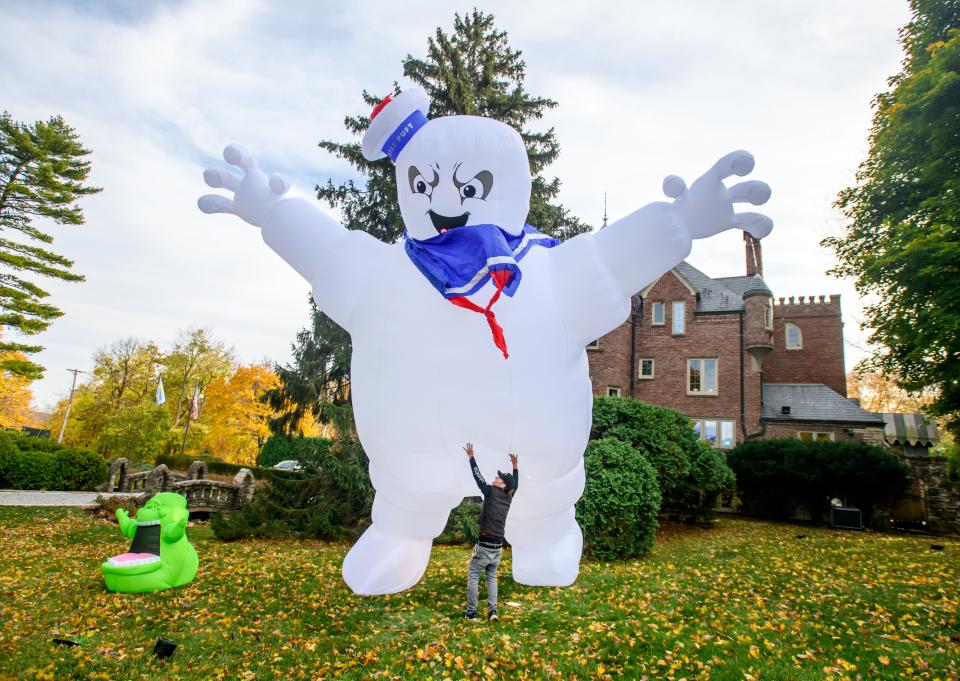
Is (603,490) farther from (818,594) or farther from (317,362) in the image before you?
(317,362)

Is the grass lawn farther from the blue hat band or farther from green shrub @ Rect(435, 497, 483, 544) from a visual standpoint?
the blue hat band

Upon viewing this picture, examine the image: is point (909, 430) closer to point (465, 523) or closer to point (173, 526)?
point (465, 523)

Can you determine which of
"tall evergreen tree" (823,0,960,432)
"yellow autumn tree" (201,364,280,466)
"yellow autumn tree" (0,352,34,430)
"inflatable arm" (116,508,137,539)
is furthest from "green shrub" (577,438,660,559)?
"yellow autumn tree" (0,352,34,430)

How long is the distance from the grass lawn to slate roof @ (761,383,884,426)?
11105 mm

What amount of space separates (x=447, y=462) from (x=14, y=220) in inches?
871

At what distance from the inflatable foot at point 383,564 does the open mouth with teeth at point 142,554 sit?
5571 millimetres

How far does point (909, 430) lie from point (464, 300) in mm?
28007

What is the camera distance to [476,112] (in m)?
10.6

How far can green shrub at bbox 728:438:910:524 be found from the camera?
15.8 m

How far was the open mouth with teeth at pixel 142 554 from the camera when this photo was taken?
275 inches

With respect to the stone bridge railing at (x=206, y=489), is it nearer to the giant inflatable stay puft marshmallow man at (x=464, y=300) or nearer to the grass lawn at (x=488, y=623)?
the grass lawn at (x=488, y=623)

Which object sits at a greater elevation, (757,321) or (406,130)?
(757,321)

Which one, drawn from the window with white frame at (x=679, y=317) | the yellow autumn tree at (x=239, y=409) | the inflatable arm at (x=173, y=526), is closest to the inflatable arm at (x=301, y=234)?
the inflatable arm at (x=173, y=526)

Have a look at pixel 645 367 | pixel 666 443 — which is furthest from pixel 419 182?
pixel 645 367
